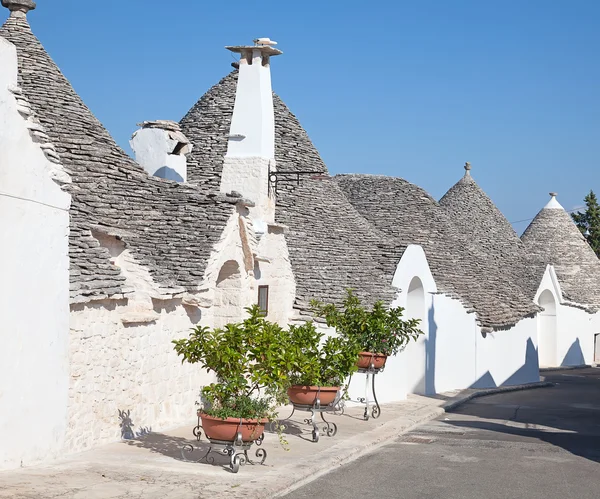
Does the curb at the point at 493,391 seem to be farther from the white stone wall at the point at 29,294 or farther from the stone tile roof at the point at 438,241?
the white stone wall at the point at 29,294

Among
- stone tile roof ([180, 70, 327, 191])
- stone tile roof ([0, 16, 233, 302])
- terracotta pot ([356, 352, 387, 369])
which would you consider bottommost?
terracotta pot ([356, 352, 387, 369])

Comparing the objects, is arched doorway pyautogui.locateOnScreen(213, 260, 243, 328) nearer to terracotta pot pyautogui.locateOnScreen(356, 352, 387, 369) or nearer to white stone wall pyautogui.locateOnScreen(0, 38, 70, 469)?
terracotta pot pyautogui.locateOnScreen(356, 352, 387, 369)

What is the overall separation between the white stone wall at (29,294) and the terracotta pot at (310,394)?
12.8 feet

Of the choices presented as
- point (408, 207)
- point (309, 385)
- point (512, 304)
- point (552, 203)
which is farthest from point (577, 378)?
point (309, 385)

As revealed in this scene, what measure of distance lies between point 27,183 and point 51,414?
2.67m

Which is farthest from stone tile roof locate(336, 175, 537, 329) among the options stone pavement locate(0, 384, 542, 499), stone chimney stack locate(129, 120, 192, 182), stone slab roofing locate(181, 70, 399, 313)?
stone pavement locate(0, 384, 542, 499)

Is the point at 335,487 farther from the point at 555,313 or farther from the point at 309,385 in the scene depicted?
the point at 555,313

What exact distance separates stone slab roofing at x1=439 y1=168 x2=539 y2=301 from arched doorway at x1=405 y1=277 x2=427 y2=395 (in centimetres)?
1130

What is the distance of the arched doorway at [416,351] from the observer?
23906 millimetres

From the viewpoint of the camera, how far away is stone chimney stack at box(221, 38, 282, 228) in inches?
707

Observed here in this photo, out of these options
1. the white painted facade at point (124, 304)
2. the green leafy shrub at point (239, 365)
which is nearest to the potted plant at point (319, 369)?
the green leafy shrub at point (239, 365)

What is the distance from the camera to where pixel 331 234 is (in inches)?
880

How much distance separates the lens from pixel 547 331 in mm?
39094

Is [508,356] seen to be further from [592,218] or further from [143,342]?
[592,218]
